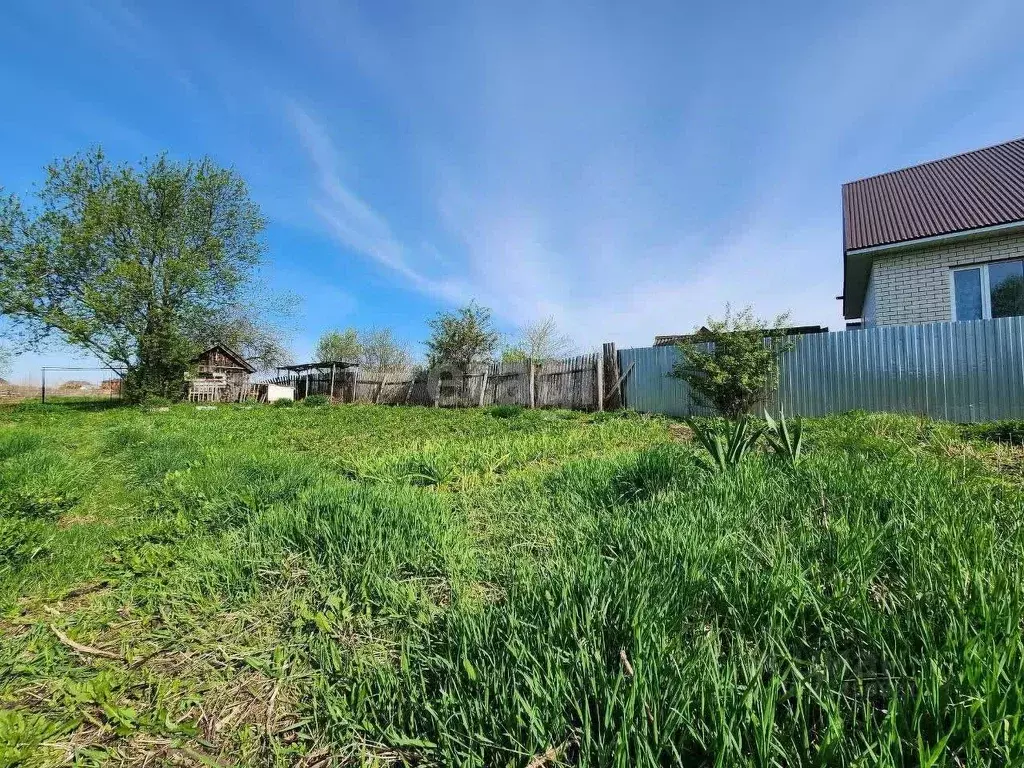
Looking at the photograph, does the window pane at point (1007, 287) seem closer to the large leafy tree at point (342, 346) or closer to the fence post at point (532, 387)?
the fence post at point (532, 387)

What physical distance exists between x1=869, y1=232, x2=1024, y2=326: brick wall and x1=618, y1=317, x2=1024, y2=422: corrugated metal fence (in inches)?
70.1

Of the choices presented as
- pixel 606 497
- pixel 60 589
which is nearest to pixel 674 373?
pixel 606 497

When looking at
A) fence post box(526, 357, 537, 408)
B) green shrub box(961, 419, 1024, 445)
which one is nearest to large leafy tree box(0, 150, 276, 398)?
fence post box(526, 357, 537, 408)

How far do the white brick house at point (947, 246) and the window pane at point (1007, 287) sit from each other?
0.01 m

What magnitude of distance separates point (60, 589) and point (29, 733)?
4.24 feet

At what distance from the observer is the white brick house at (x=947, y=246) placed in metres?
8.32

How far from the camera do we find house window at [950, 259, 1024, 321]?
8.29 meters

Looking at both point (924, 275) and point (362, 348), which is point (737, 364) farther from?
point (362, 348)

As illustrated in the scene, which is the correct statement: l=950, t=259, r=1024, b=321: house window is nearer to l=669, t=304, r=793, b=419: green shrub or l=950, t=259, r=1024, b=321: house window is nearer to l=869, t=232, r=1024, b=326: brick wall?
l=869, t=232, r=1024, b=326: brick wall

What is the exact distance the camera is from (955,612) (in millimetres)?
1216

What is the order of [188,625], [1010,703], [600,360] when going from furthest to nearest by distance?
[600,360] < [188,625] < [1010,703]

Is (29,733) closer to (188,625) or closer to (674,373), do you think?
(188,625)

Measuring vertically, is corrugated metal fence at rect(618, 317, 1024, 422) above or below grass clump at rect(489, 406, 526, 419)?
above

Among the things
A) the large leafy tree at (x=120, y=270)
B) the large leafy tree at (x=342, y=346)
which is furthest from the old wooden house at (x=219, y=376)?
the large leafy tree at (x=342, y=346)
